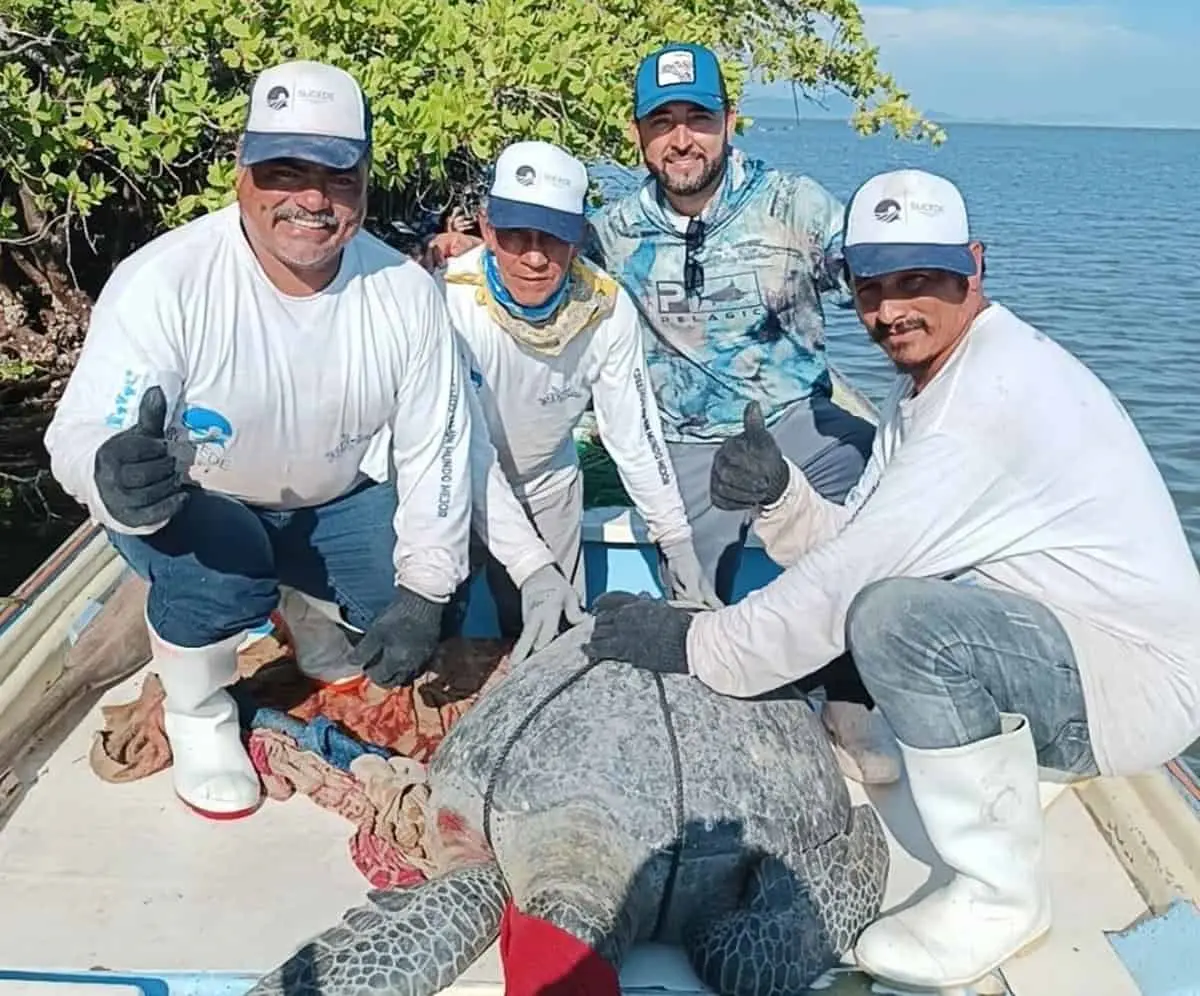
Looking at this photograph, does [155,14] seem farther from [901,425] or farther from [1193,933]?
[1193,933]

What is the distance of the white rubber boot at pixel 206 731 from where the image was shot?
3135 millimetres

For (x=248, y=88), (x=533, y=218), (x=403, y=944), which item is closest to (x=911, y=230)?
(x=533, y=218)

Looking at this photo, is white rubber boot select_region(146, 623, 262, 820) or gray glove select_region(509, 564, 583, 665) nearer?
white rubber boot select_region(146, 623, 262, 820)

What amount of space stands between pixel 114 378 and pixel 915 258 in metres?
1.66

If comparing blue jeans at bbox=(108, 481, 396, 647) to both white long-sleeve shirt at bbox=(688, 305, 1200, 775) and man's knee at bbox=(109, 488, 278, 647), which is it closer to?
man's knee at bbox=(109, 488, 278, 647)

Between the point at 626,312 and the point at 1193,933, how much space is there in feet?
6.97

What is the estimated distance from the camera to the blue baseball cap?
3924mm

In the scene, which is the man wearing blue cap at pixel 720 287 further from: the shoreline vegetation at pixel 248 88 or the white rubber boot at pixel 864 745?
the shoreline vegetation at pixel 248 88

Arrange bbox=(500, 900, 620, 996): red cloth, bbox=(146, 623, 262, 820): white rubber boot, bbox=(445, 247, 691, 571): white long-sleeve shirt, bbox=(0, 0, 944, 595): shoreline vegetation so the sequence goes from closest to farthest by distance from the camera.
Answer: bbox=(500, 900, 620, 996): red cloth < bbox=(146, 623, 262, 820): white rubber boot < bbox=(445, 247, 691, 571): white long-sleeve shirt < bbox=(0, 0, 944, 595): shoreline vegetation

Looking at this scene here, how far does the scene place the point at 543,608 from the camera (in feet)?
11.8

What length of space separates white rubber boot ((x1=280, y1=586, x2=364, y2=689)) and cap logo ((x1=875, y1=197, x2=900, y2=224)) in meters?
1.87

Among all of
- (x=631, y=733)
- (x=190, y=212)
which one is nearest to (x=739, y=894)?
(x=631, y=733)

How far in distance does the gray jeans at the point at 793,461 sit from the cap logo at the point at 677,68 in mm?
1073

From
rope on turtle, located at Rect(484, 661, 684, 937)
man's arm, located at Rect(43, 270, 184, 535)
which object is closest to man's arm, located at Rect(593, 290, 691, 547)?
rope on turtle, located at Rect(484, 661, 684, 937)
